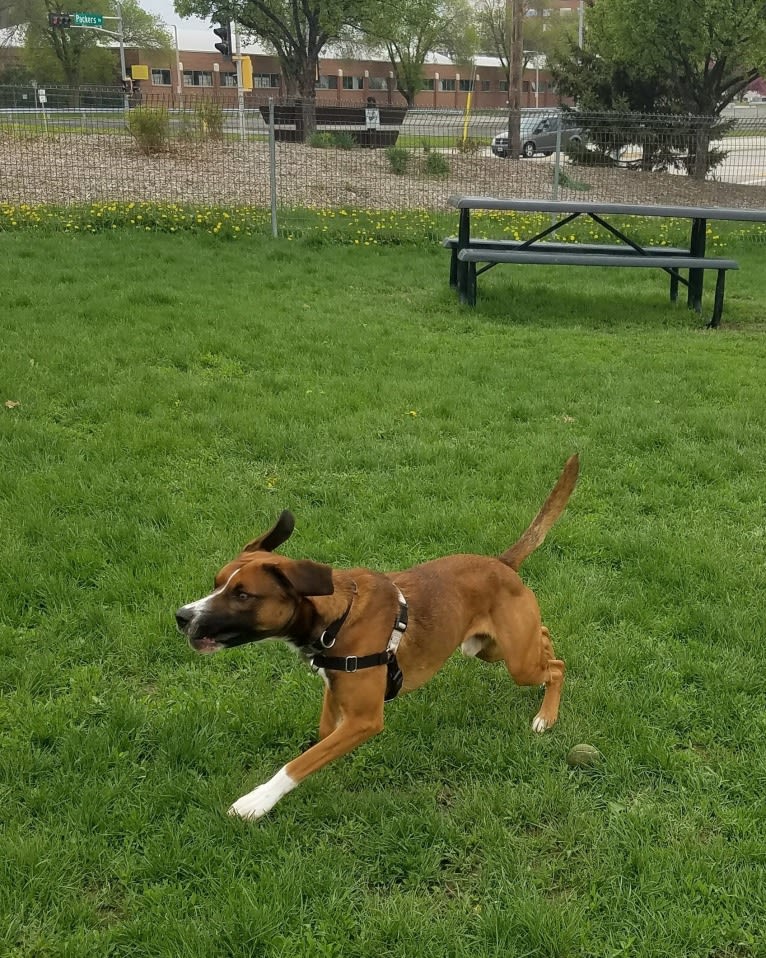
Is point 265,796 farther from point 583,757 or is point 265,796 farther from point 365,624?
point 583,757

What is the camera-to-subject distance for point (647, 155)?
17641mm

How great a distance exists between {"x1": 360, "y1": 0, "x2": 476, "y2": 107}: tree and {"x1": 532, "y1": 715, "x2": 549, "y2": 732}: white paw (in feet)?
113

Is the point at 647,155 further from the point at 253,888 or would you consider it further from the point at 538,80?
the point at 538,80

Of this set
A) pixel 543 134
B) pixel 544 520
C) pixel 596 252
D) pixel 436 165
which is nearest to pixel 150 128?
pixel 436 165

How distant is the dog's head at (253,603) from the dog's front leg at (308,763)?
365 millimetres

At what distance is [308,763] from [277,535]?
68 cm

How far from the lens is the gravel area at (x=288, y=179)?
49.9ft

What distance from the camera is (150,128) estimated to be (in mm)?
16844

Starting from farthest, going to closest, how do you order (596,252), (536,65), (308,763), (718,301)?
(536,65) → (596,252) → (718,301) → (308,763)

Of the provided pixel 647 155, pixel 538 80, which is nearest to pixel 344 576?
pixel 647 155

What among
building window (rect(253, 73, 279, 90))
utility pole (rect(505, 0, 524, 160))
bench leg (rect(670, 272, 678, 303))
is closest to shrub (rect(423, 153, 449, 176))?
utility pole (rect(505, 0, 524, 160))

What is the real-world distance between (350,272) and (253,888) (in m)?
9.76

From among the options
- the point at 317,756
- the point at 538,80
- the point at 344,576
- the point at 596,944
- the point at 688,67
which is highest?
the point at 538,80

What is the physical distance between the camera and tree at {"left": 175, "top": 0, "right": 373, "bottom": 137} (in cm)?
3114
